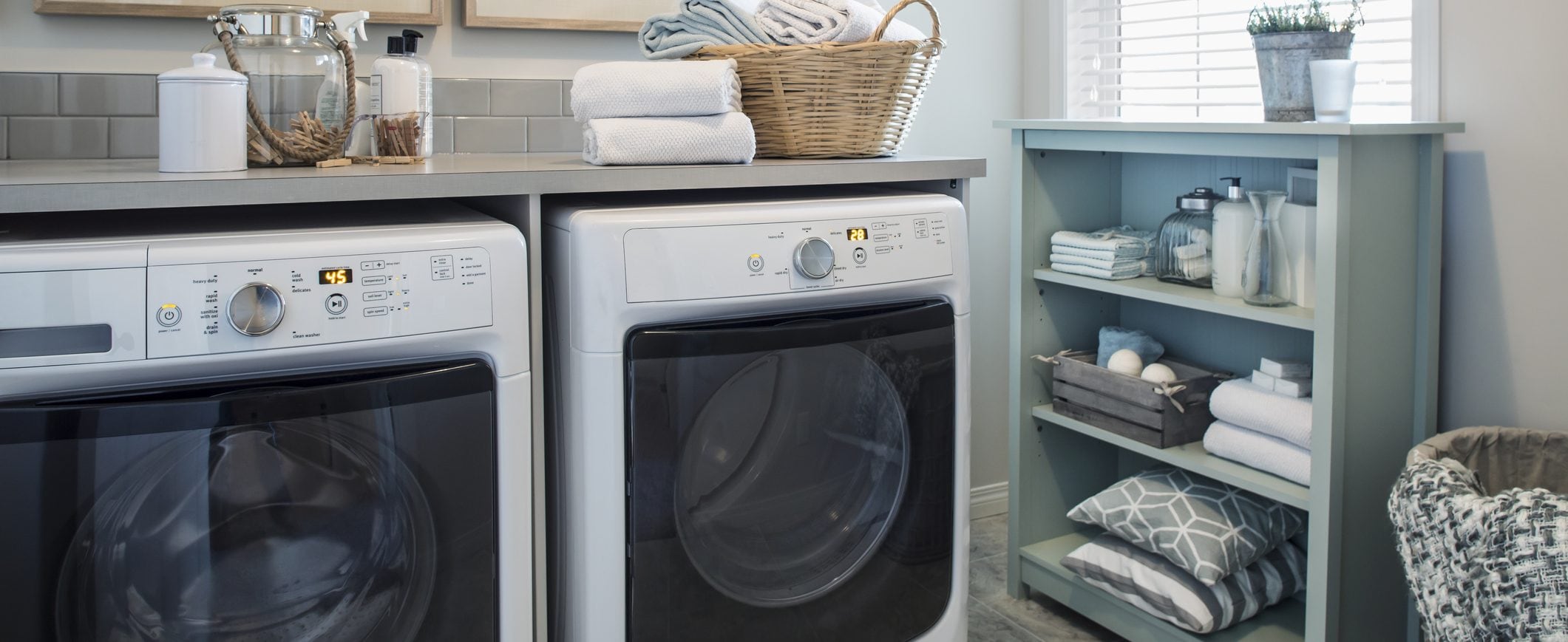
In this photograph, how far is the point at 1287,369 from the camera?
6.77 ft

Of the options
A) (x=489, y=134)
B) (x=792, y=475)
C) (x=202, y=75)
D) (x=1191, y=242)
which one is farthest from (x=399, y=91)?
(x=1191, y=242)

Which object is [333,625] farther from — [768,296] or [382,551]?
[768,296]

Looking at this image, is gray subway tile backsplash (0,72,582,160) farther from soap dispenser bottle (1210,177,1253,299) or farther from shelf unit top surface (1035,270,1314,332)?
soap dispenser bottle (1210,177,1253,299)

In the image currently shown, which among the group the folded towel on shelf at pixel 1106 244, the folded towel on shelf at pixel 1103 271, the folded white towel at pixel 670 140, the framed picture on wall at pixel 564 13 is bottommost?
the folded towel on shelf at pixel 1103 271

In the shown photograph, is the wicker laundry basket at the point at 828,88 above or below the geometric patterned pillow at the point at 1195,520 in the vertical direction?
above

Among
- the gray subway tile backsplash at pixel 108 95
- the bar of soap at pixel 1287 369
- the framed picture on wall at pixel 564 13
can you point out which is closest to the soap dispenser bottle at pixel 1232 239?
the bar of soap at pixel 1287 369

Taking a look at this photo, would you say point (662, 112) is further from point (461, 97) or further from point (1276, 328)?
point (1276, 328)

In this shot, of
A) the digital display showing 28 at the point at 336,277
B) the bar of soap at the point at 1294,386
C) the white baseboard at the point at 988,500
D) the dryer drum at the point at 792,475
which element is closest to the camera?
the digital display showing 28 at the point at 336,277

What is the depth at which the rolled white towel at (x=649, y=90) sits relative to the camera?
169 cm

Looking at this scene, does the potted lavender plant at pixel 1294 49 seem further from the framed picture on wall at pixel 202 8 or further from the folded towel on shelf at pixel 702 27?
the framed picture on wall at pixel 202 8

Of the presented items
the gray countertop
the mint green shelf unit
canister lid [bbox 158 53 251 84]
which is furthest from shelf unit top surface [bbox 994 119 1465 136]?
canister lid [bbox 158 53 251 84]

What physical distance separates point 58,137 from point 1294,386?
212 centimetres

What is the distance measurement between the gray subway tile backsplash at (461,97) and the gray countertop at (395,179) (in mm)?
302

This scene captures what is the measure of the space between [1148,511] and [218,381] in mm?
1626
